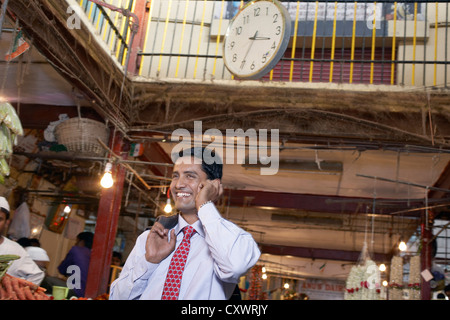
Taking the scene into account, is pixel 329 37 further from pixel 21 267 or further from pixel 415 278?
pixel 21 267

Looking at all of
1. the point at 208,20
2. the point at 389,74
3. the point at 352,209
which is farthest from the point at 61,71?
the point at 352,209

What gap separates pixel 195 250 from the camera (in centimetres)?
178

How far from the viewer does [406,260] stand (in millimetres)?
13422

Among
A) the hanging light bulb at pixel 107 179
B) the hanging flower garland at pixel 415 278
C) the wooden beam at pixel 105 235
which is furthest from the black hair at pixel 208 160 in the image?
the hanging flower garland at pixel 415 278

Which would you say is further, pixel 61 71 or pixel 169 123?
pixel 169 123

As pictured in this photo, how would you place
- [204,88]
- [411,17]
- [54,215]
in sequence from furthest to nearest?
[54,215], [411,17], [204,88]

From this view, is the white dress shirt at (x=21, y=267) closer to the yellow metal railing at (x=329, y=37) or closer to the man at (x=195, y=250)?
the man at (x=195, y=250)

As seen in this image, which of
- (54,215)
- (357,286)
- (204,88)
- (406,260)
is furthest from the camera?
(406,260)

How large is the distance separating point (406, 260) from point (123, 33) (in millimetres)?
10518

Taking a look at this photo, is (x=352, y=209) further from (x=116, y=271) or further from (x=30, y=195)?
(x=30, y=195)

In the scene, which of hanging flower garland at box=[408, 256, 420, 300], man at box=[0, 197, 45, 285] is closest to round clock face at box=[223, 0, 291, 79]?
man at box=[0, 197, 45, 285]

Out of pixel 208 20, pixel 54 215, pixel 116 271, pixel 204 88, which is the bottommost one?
pixel 116 271

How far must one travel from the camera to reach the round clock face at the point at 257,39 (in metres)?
4.56

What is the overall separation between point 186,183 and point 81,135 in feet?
14.2
